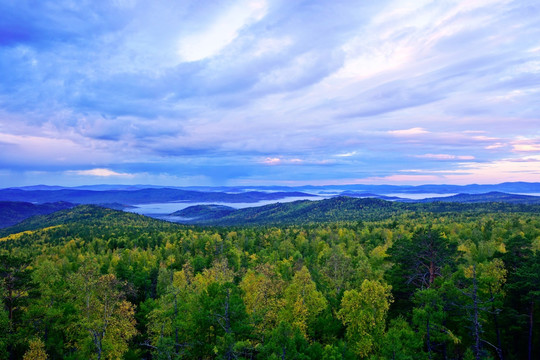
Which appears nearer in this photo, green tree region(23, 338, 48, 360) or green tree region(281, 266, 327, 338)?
green tree region(23, 338, 48, 360)

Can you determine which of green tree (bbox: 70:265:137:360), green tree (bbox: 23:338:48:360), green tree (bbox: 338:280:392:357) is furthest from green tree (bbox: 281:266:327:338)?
green tree (bbox: 23:338:48:360)

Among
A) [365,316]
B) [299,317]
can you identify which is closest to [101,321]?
[299,317]

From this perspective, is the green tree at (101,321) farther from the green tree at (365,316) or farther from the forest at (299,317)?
the green tree at (365,316)

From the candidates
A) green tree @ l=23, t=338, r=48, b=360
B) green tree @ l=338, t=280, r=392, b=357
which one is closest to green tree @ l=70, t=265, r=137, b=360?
green tree @ l=23, t=338, r=48, b=360

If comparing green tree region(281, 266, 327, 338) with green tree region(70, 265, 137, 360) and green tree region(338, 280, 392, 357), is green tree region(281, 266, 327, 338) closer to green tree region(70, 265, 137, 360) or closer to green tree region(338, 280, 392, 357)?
green tree region(338, 280, 392, 357)

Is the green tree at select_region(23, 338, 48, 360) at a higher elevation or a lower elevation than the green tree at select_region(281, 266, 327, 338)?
lower

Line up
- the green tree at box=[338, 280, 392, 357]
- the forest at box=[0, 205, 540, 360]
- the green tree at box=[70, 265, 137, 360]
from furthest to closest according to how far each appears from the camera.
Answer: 1. the green tree at box=[338, 280, 392, 357]
2. the green tree at box=[70, 265, 137, 360]
3. the forest at box=[0, 205, 540, 360]

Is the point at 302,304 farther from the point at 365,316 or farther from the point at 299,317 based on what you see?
the point at 365,316

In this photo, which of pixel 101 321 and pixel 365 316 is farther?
pixel 365 316

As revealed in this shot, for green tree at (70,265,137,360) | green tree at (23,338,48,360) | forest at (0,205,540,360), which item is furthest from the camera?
green tree at (70,265,137,360)

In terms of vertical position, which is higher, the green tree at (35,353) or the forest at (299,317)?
the forest at (299,317)

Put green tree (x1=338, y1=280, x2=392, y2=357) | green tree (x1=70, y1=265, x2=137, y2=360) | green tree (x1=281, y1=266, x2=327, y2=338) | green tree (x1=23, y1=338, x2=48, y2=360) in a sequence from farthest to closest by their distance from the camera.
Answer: green tree (x1=281, y1=266, x2=327, y2=338) → green tree (x1=338, y1=280, x2=392, y2=357) → green tree (x1=70, y1=265, x2=137, y2=360) → green tree (x1=23, y1=338, x2=48, y2=360)

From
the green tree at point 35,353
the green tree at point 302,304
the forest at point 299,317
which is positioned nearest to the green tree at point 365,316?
the forest at point 299,317

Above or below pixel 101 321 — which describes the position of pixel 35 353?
below
